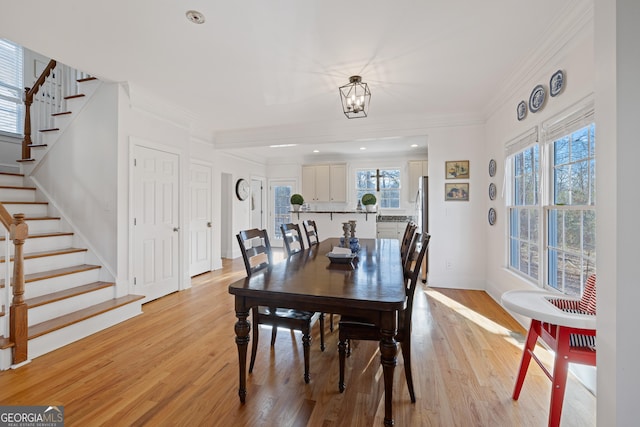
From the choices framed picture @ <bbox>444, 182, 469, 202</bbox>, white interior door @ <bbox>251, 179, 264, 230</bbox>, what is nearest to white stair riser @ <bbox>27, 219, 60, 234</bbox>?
white interior door @ <bbox>251, 179, 264, 230</bbox>

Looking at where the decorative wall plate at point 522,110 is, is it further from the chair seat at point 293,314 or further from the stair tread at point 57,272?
the stair tread at point 57,272

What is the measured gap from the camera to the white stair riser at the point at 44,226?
3.19m

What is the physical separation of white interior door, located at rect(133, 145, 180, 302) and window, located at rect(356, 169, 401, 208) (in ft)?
14.6

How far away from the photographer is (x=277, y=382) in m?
1.92

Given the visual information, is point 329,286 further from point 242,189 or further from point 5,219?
point 242,189

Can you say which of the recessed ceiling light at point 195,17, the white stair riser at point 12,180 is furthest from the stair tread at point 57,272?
the recessed ceiling light at point 195,17

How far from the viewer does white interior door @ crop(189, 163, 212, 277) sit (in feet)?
16.3

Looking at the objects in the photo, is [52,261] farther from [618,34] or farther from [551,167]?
[551,167]

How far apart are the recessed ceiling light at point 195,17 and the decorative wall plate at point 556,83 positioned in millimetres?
2737

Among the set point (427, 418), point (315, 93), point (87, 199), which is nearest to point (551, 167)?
point (427, 418)

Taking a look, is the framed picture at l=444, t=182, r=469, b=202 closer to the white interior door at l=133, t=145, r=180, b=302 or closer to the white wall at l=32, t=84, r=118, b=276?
the white interior door at l=133, t=145, r=180, b=302

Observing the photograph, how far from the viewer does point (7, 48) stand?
4309 mm

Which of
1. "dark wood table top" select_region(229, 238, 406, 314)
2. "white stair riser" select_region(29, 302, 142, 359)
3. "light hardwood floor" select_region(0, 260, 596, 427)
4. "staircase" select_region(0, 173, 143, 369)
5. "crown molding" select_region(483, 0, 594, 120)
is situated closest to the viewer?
"dark wood table top" select_region(229, 238, 406, 314)

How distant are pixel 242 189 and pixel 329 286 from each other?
5.43 meters
